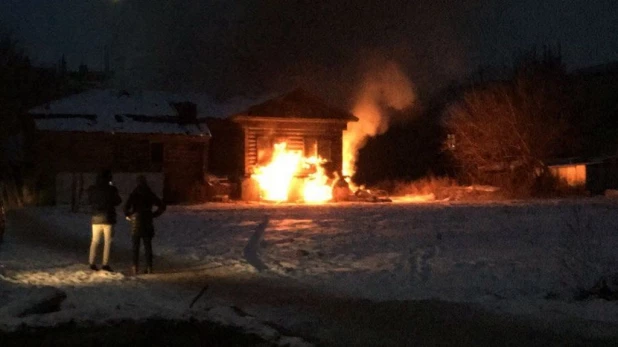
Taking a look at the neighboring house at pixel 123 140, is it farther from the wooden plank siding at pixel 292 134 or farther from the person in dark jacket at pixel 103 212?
the person in dark jacket at pixel 103 212

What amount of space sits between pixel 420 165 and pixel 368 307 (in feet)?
139

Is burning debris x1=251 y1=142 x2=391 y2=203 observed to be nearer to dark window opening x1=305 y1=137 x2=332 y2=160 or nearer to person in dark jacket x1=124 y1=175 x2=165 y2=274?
dark window opening x1=305 y1=137 x2=332 y2=160

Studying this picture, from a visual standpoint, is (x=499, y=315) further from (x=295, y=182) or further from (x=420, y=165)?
(x=420, y=165)

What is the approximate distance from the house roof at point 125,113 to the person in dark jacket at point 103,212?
1012 inches

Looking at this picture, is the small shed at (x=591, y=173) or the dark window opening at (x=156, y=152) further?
the small shed at (x=591, y=173)

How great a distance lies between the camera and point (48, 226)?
25156mm

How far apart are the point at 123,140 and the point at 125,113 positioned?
2.14m

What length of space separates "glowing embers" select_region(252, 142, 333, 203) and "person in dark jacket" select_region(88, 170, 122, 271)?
24.8 m

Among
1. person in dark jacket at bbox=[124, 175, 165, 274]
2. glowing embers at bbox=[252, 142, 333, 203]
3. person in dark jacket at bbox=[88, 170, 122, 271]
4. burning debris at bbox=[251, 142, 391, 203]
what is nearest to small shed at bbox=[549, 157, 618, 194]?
burning debris at bbox=[251, 142, 391, 203]

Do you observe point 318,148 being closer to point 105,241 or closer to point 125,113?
point 125,113

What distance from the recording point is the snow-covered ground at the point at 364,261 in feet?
35.4

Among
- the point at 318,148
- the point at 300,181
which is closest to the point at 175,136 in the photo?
Result: the point at 300,181

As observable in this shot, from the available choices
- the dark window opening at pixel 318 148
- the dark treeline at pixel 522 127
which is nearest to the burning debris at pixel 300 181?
the dark window opening at pixel 318 148

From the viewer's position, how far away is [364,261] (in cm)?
1563
